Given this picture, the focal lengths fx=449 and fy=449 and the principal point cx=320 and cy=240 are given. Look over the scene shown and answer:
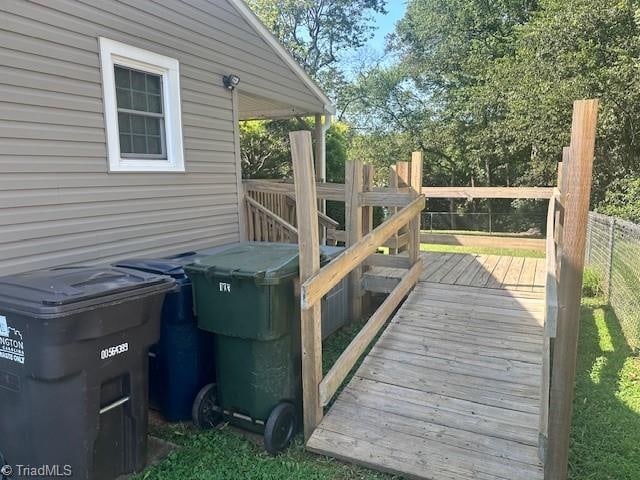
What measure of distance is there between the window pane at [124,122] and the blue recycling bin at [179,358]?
1.94 meters

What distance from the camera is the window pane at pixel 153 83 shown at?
485cm

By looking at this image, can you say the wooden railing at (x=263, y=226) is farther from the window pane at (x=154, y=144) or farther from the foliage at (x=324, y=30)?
the foliage at (x=324, y=30)

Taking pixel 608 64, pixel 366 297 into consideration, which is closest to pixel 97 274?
pixel 366 297

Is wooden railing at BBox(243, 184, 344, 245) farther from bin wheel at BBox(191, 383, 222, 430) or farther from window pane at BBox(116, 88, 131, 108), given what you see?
bin wheel at BBox(191, 383, 222, 430)

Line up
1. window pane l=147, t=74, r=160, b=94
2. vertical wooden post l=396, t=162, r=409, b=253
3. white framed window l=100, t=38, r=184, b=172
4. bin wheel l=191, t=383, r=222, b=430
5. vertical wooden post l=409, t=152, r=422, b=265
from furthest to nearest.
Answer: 1. vertical wooden post l=396, t=162, r=409, b=253
2. vertical wooden post l=409, t=152, r=422, b=265
3. window pane l=147, t=74, r=160, b=94
4. white framed window l=100, t=38, r=184, b=172
5. bin wheel l=191, t=383, r=222, b=430

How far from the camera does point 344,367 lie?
10.8 feet

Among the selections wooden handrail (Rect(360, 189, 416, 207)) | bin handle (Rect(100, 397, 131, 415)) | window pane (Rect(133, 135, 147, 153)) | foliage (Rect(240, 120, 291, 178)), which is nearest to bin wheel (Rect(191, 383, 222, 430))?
bin handle (Rect(100, 397, 131, 415))

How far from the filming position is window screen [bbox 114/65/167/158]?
14.9ft

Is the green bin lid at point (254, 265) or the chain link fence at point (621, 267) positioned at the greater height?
the green bin lid at point (254, 265)

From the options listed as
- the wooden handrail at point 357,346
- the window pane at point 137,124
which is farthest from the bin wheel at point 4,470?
the window pane at point 137,124

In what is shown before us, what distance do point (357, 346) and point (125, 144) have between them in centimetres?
310

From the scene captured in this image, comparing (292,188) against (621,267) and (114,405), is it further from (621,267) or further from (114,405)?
(621,267)

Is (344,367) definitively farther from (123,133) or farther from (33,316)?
(123,133)

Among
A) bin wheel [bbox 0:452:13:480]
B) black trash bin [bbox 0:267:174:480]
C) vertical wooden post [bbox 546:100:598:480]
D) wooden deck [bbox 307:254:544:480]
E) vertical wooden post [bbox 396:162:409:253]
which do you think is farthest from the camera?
vertical wooden post [bbox 396:162:409:253]
